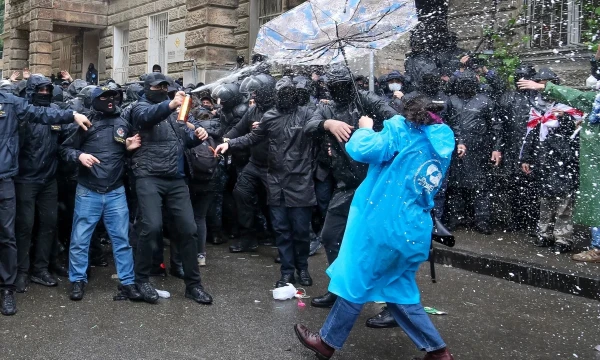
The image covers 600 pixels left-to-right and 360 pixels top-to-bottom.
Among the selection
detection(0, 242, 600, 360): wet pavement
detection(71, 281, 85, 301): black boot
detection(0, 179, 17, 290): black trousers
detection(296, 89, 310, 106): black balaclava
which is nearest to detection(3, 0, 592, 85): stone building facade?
detection(0, 242, 600, 360): wet pavement

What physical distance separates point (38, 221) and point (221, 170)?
8.56ft

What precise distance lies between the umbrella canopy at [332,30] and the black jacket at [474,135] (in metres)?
3.35

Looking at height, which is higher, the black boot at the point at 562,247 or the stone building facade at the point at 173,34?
the stone building facade at the point at 173,34

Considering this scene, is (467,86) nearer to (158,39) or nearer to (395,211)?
(395,211)

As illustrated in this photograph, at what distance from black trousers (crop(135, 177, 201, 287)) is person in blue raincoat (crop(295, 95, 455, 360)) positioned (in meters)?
1.88

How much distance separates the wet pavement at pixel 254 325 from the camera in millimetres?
4426

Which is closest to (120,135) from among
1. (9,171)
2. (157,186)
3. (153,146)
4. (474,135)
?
(153,146)

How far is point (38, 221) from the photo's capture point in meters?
6.13

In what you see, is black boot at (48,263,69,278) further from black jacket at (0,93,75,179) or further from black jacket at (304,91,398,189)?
black jacket at (304,91,398,189)

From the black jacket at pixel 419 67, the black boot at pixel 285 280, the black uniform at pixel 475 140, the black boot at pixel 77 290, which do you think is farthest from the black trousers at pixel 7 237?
the black jacket at pixel 419 67

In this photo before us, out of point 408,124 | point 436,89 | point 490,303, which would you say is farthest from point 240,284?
point 436,89

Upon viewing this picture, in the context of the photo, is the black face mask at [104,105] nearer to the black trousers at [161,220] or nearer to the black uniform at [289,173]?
the black trousers at [161,220]

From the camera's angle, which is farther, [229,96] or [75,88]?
[229,96]

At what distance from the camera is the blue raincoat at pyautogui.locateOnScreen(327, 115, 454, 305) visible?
156 inches
